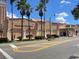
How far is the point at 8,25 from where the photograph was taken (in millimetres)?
102875

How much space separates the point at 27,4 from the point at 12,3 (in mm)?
9642

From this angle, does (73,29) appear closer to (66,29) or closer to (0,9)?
(66,29)

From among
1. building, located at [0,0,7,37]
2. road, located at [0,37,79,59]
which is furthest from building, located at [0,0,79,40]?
road, located at [0,37,79,59]

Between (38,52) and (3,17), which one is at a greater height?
(3,17)

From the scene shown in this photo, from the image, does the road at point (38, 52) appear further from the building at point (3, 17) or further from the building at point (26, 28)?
the building at point (3, 17)

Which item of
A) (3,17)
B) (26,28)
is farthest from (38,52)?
(26,28)

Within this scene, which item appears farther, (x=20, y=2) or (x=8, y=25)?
(x=8, y=25)

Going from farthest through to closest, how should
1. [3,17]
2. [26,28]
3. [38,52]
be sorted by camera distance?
[26,28] → [3,17] → [38,52]

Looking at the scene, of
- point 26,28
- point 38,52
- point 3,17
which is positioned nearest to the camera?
point 38,52

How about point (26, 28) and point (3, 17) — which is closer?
point (3, 17)

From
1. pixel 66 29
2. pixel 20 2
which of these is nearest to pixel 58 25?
pixel 66 29

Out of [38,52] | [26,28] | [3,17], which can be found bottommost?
[26,28]

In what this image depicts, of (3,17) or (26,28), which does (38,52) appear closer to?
(3,17)

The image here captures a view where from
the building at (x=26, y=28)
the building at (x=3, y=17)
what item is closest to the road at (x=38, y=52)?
the building at (x=26, y=28)
